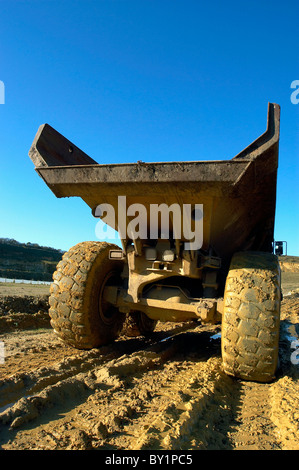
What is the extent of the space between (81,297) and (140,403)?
1.68 metres

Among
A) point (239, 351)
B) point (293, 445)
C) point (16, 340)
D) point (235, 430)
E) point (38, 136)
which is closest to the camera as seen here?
point (293, 445)

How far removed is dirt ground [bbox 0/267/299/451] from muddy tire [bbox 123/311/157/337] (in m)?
0.89

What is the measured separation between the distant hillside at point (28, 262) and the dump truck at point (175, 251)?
1797cm

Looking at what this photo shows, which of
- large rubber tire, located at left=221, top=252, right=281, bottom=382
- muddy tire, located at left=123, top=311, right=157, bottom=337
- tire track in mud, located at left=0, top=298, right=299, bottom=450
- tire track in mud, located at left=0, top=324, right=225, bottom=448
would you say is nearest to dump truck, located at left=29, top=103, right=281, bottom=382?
large rubber tire, located at left=221, top=252, right=281, bottom=382

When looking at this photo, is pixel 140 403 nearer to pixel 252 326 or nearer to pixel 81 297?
pixel 252 326

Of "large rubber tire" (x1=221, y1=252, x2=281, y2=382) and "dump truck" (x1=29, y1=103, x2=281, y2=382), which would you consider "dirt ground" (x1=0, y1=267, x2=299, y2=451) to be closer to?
"large rubber tire" (x1=221, y1=252, x2=281, y2=382)

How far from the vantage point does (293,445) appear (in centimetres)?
206

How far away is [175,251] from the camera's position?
400 centimetres

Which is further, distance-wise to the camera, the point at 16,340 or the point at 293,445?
the point at 16,340

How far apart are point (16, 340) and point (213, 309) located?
3.12 m

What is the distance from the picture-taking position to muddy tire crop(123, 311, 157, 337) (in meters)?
5.50

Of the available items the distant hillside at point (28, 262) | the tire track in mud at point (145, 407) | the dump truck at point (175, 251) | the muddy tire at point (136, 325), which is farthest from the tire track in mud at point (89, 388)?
the distant hillside at point (28, 262)
